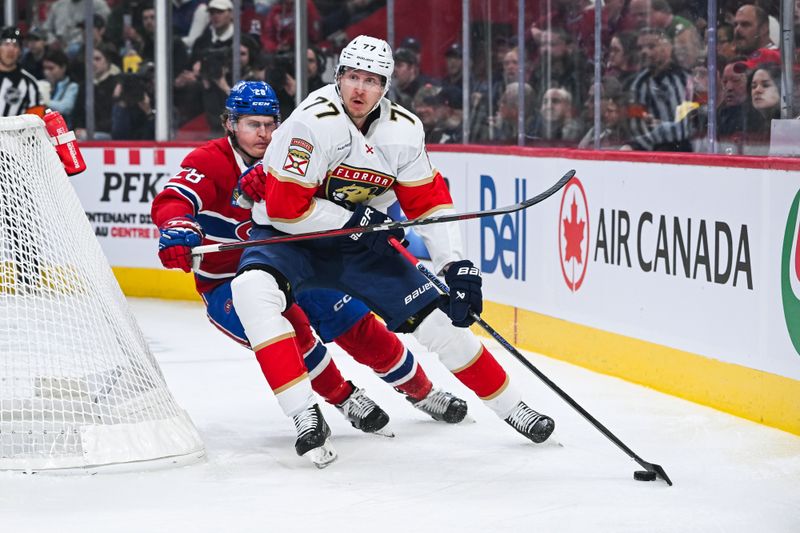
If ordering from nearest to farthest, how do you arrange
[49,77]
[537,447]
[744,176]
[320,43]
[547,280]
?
[537,447] → [744,176] → [547,280] → [320,43] → [49,77]

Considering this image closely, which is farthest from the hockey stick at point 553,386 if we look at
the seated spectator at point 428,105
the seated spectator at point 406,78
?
the seated spectator at point 406,78

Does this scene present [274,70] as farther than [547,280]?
Yes

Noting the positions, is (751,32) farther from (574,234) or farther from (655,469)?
(655,469)

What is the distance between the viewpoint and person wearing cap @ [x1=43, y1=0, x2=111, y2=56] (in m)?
8.02

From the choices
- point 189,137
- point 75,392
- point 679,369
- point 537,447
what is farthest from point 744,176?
point 189,137

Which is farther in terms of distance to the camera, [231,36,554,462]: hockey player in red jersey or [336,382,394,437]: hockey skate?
[336,382,394,437]: hockey skate

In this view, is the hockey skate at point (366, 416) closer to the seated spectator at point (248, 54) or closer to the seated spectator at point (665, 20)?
the seated spectator at point (665, 20)

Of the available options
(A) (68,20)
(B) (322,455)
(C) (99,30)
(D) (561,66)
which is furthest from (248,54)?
(B) (322,455)

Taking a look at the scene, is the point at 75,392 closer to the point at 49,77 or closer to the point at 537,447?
the point at 537,447

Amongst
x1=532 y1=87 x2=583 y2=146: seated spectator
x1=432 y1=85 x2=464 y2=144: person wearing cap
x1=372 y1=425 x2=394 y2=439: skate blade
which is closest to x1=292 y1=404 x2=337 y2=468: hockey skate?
x1=372 y1=425 x2=394 y2=439: skate blade

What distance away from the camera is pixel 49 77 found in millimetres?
8141

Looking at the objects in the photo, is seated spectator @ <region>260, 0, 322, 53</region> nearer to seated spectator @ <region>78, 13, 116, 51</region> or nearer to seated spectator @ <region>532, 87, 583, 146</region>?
seated spectator @ <region>78, 13, 116, 51</region>

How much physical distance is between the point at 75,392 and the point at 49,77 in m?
4.86

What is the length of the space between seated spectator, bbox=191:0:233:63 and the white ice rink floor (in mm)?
3508
